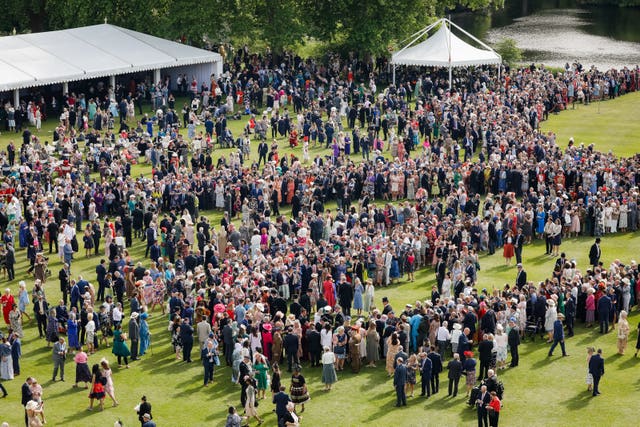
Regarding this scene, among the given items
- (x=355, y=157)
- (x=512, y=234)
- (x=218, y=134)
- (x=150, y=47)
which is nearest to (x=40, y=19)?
(x=150, y=47)

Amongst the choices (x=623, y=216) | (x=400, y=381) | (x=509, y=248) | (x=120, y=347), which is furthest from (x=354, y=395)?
(x=623, y=216)

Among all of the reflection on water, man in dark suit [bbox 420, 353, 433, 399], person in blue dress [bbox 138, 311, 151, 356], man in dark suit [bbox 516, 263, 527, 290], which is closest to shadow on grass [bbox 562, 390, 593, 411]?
man in dark suit [bbox 420, 353, 433, 399]

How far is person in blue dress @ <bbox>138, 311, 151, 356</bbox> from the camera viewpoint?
85.4 ft

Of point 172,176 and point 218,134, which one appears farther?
point 218,134

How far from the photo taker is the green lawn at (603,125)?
1743 inches

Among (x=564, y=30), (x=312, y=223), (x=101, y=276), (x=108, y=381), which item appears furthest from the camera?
(x=564, y=30)

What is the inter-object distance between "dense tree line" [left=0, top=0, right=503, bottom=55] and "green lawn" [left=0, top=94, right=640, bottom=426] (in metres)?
29.2

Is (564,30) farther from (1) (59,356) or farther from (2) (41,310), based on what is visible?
(1) (59,356)

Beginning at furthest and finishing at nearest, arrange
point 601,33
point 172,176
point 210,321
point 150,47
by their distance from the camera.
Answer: point 601,33 → point 150,47 → point 172,176 → point 210,321

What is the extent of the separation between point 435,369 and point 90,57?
30.2 metres

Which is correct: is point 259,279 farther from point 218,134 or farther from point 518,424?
point 218,134

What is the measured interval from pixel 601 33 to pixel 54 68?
147 ft

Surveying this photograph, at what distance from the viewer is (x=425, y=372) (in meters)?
23.6

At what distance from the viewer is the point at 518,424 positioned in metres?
22.4
